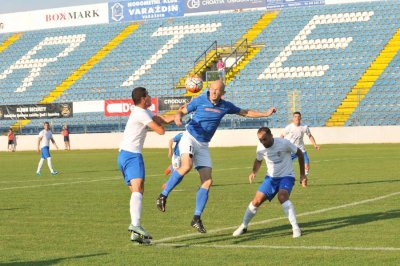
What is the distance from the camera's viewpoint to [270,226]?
13516 mm

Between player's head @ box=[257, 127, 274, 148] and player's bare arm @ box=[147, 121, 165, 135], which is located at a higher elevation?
player's bare arm @ box=[147, 121, 165, 135]

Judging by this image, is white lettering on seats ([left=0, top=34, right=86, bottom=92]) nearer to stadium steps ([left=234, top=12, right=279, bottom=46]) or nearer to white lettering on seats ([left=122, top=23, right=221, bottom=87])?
white lettering on seats ([left=122, top=23, right=221, bottom=87])

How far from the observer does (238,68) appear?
191 feet

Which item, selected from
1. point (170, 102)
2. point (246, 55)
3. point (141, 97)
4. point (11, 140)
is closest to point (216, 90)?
point (141, 97)

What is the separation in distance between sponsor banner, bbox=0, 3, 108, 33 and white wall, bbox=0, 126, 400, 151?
16.3 metres

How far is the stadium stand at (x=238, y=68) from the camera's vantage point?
52.3m

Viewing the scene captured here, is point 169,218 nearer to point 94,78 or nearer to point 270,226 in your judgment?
point 270,226

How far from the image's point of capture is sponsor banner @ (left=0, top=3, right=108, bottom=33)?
7231cm

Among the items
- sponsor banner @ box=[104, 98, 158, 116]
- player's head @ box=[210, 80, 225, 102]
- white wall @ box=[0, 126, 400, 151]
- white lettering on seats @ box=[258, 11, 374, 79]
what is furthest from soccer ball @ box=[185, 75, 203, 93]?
sponsor banner @ box=[104, 98, 158, 116]

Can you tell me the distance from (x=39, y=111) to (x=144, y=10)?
49.9 feet

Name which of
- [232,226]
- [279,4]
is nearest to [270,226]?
[232,226]

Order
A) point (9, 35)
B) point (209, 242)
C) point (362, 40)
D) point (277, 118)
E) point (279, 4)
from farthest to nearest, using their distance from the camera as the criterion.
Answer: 1. point (9, 35)
2. point (279, 4)
3. point (362, 40)
4. point (277, 118)
5. point (209, 242)

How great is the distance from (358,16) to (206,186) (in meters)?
47.9

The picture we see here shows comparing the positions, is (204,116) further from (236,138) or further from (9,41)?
(9,41)
